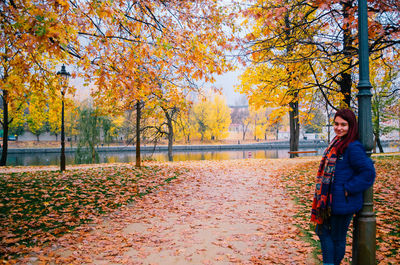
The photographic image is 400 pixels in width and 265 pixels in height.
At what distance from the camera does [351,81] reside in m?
11.0

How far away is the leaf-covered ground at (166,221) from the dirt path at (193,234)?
0.06ft

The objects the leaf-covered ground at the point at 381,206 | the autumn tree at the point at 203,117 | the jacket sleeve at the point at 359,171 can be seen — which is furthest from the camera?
the autumn tree at the point at 203,117

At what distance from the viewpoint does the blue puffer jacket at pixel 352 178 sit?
2529 mm

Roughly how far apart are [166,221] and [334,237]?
3.64 m

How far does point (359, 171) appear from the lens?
257 cm

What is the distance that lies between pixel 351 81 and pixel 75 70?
1093 cm

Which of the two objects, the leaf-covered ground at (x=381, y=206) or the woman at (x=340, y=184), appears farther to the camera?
the leaf-covered ground at (x=381, y=206)

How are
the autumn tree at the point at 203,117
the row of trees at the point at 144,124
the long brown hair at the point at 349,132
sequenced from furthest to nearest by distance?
the autumn tree at the point at 203,117
the row of trees at the point at 144,124
the long brown hair at the point at 349,132

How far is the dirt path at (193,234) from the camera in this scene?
3.83 metres

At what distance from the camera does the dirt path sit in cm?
383

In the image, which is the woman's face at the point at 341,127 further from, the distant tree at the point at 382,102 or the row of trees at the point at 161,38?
the distant tree at the point at 382,102

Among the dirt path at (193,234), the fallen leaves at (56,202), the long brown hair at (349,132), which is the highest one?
the long brown hair at (349,132)

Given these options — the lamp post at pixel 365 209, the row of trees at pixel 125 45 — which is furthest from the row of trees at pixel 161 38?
the lamp post at pixel 365 209

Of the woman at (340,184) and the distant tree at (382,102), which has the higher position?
the distant tree at (382,102)
